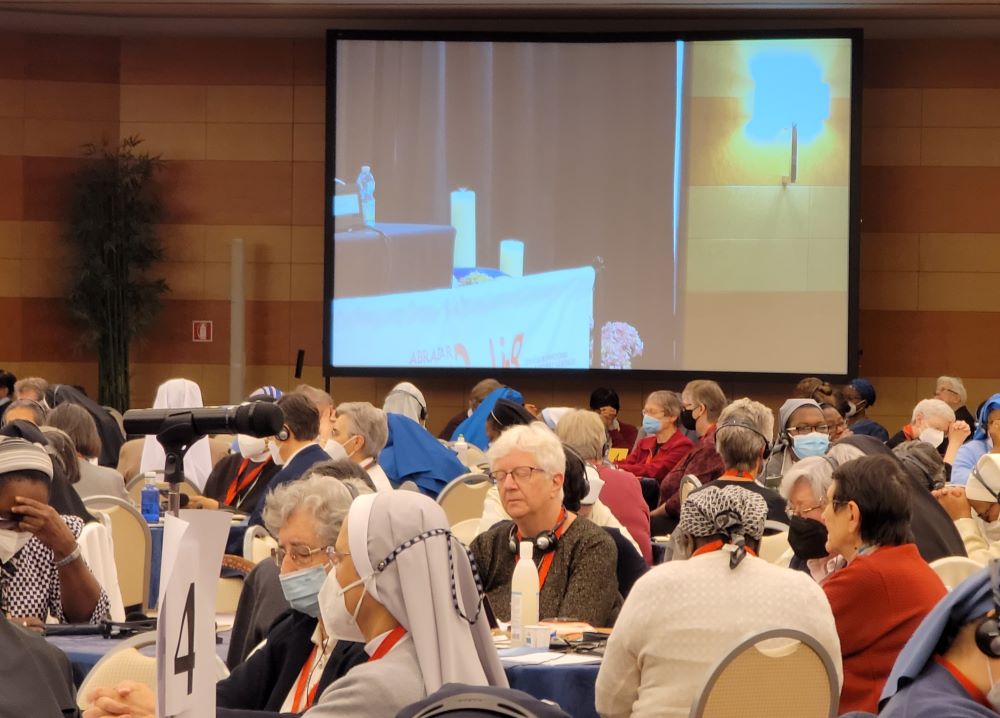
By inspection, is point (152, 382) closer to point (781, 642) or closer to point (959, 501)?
point (959, 501)

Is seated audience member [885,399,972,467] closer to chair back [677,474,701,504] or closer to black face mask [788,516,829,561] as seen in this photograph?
chair back [677,474,701,504]

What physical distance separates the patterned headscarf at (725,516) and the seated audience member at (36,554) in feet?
6.05

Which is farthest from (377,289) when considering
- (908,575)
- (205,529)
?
(205,529)

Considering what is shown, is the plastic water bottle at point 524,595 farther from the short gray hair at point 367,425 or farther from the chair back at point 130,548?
the short gray hair at point 367,425

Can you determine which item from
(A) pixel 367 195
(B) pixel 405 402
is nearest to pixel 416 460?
(B) pixel 405 402

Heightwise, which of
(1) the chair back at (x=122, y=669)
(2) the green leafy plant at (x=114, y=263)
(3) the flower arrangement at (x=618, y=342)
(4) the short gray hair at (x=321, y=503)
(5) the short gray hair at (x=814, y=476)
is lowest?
(1) the chair back at (x=122, y=669)

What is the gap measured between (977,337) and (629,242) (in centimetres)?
343

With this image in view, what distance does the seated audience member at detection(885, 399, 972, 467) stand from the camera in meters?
8.91

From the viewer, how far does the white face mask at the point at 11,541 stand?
4.20 metres

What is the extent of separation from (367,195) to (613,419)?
3253 millimetres

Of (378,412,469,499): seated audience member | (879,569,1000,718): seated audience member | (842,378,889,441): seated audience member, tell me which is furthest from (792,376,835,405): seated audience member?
(879,569,1000,718): seated audience member

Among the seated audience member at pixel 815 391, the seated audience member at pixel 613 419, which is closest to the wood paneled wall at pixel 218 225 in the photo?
the seated audience member at pixel 613 419

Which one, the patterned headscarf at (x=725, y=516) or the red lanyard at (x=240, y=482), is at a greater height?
the patterned headscarf at (x=725, y=516)

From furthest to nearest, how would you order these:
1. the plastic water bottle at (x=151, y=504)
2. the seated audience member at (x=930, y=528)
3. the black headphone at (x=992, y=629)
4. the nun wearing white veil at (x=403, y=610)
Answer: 1. the plastic water bottle at (x=151, y=504)
2. the seated audience member at (x=930, y=528)
3. the nun wearing white veil at (x=403, y=610)
4. the black headphone at (x=992, y=629)
